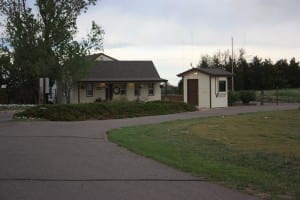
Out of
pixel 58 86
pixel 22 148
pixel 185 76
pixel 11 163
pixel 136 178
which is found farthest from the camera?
pixel 58 86

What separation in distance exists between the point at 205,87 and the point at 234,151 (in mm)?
31795

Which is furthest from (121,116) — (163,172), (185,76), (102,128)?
(163,172)

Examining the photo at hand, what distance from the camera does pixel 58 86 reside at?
176ft

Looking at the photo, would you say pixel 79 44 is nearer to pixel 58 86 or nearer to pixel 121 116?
pixel 58 86

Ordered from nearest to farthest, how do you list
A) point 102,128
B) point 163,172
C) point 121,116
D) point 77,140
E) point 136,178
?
point 136,178
point 163,172
point 77,140
point 102,128
point 121,116

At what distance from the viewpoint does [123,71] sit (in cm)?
5672

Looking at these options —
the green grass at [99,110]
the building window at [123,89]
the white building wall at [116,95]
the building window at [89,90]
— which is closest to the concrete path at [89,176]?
the green grass at [99,110]

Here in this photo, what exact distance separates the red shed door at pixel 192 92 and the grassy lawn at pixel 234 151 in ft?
66.3

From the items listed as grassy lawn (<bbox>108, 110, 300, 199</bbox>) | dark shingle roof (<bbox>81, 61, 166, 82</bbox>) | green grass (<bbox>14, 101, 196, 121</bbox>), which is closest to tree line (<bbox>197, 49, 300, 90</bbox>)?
dark shingle roof (<bbox>81, 61, 166, 82</bbox>)

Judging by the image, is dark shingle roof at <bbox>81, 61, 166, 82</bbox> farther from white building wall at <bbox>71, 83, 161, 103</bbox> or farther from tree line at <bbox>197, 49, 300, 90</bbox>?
tree line at <bbox>197, 49, 300, 90</bbox>

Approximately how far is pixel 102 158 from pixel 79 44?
36.7 m

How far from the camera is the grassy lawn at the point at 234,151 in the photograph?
1135cm

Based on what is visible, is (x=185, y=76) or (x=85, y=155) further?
(x=185, y=76)

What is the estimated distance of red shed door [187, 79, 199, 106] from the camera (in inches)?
1924
